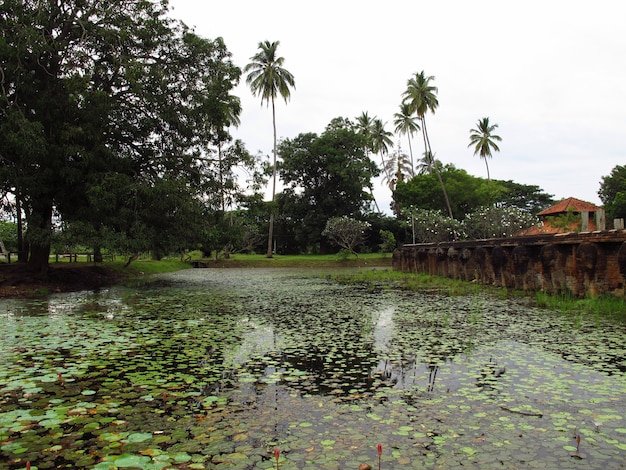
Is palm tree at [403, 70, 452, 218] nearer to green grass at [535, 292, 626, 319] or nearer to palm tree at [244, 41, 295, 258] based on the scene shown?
palm tree at [244, 41, 295, 258]

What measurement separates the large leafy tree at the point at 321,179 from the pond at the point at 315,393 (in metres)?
41.7

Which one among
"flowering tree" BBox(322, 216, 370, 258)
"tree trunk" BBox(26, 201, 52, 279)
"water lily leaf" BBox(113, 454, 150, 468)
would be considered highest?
"flowering tree" BBox(322, 216, 370, 258)

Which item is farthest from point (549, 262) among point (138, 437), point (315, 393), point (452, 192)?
point (452, 192)

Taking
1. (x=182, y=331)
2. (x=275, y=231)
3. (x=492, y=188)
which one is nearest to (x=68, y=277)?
(x=182, y=331)

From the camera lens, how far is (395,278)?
24.1 m

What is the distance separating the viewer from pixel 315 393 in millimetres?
5062

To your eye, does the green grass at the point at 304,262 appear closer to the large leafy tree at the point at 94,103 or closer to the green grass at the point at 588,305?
the large leafy tree at the point at 94,103

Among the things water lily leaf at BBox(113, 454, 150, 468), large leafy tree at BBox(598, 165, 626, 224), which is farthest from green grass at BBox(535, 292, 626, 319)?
large leafy tree at BBox(598, 165, 626, 224)

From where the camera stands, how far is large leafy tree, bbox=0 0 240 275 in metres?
16.8

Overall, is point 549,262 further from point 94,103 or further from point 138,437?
point 94,103

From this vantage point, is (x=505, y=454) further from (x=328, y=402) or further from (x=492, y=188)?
(x=492, y=188)

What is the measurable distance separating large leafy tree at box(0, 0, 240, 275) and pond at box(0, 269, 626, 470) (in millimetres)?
8931

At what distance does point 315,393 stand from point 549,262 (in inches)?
427

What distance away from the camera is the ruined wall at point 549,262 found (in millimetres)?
11258
